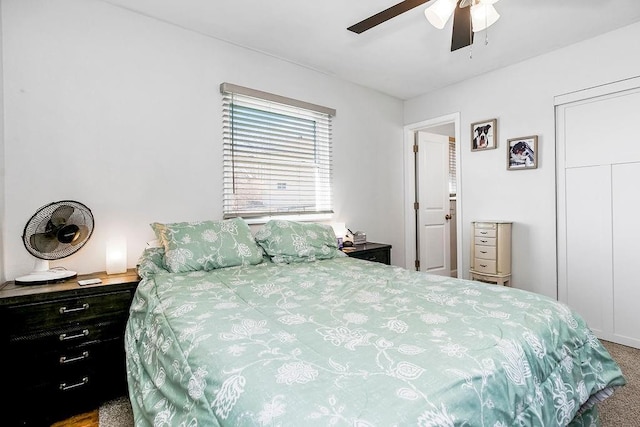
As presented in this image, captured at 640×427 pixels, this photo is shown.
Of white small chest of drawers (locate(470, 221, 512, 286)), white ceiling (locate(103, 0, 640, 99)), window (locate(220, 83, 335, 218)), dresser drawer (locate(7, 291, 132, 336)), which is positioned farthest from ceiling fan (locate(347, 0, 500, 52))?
dresser drawer (locate(7, 291, 132, 336))

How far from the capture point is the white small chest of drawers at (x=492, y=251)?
10.9ft

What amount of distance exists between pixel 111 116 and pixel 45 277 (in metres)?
1.15

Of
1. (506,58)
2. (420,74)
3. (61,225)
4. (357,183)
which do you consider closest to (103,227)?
(61,225)

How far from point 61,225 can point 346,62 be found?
274cm

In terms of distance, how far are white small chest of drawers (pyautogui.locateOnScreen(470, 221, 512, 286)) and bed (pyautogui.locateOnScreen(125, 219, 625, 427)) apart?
174 centimetres

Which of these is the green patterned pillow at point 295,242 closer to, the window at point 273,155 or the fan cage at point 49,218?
the window at point 273,155

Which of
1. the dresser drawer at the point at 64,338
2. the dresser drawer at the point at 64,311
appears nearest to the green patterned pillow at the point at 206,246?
the dresser drawer at the point at 64,311

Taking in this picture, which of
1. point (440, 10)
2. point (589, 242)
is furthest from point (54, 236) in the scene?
point (589, 242)

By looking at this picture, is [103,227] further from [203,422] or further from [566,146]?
[566,146]

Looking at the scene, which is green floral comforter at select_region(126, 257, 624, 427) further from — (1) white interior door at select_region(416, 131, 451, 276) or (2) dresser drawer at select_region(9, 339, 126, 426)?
(1) white interior door at select_region(416, 131, 451, 276)

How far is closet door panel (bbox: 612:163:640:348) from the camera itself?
2705 mm

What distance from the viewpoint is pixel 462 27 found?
1.99 m

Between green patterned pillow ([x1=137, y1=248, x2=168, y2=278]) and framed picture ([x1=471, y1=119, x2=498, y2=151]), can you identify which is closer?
green patterned pillow ([x1=137, y1=248, x2=168, y2=278])

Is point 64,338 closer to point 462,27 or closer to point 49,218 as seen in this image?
point 49,218
